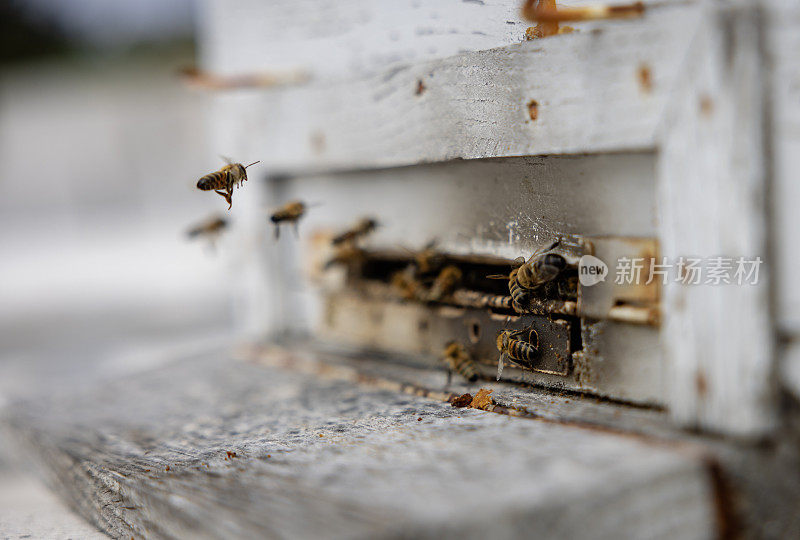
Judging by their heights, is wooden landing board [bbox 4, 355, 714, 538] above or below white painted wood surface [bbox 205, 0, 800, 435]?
below

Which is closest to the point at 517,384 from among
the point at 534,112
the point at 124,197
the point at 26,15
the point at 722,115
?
the point at 534,112

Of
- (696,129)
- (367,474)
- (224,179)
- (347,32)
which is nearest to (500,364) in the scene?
(367,474)

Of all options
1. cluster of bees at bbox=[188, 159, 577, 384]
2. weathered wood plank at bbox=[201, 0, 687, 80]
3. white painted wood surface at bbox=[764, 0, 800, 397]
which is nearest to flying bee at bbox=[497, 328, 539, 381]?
cluster of bees at bbox=[188, 159, 577, 384]

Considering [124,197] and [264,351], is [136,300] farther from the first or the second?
[264,351]

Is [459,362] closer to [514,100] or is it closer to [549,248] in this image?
[549,248]

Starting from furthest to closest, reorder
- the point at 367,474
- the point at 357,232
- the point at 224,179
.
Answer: the point at 357,232 → the point at 224,179 → the point at 367,474

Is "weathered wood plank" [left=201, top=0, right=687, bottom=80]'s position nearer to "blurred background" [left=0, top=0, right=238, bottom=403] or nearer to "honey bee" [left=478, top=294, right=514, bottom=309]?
"honey bee" [left=478, top=294, right=514, bottom=309]
